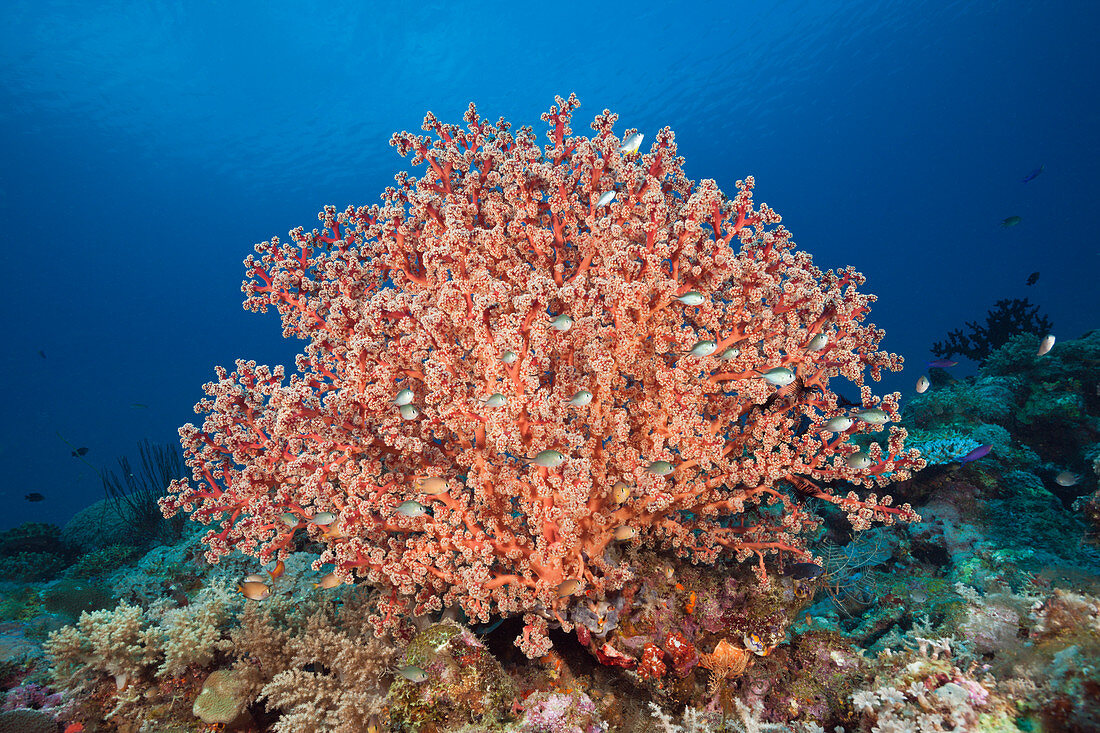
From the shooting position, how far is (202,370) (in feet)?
400

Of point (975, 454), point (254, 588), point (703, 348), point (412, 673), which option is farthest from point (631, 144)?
point (975, 454)

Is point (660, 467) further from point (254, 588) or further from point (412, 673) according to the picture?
point (254, 588)

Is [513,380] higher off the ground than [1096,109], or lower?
lower

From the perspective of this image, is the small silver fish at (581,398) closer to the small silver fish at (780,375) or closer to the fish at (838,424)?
the small silver fish at (780,375)

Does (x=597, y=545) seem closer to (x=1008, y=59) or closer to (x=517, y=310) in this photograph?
(x=517, y=310)

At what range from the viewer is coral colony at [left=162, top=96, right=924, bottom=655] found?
328cm

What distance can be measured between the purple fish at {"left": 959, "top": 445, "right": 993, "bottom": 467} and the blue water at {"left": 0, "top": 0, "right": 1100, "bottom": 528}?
4133 cm

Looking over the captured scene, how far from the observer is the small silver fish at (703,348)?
3295mm

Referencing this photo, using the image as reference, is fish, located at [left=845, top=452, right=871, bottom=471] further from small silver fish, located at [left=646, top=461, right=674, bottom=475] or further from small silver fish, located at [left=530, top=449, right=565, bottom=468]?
small silver fish, located at [left=530, top=449, right=565, bottom=468]

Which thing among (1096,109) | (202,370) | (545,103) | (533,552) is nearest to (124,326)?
(202,370)

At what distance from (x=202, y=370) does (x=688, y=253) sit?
153 metres

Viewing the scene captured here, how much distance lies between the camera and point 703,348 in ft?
10.9

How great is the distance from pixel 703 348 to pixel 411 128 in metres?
76.5

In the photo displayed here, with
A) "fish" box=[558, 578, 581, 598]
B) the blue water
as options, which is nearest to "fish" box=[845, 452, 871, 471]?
"fish" box=[558, 578, 581, 598]
